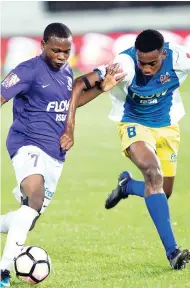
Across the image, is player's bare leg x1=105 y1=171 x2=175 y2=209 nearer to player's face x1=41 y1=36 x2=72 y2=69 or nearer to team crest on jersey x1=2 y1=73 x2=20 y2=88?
player's face x1=41 y1=36 x2=72 y2=69

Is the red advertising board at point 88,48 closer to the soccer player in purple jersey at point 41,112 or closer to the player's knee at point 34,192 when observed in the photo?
the soccer player in purple jersey at point 41,112

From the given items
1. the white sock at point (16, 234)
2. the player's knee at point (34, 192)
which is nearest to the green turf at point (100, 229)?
the white sock at point (16, 234)

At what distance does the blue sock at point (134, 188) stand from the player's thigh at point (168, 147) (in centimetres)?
48

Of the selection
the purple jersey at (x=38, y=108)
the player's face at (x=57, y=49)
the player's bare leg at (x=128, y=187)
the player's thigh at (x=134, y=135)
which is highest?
the player's face at (x=57, y=49)

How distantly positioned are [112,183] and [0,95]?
578 centimetres

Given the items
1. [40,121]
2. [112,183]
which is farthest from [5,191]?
[40,121]

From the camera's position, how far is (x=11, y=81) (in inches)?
284

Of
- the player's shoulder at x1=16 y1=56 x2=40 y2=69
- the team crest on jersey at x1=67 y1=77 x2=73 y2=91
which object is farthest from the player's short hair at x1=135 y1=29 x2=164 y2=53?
the player's shoulder at x1=16 y1=56 x2=40 y2=69

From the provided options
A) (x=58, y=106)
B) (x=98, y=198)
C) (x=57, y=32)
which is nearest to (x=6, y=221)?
(x=58, y=106)

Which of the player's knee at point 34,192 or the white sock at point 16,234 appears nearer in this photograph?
the white sock at point 16,234

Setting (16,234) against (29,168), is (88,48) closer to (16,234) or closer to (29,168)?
(29,168)

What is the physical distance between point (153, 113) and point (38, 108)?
4.35 ft

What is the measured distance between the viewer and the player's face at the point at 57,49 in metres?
7.31

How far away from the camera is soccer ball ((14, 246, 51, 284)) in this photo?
6691mm
